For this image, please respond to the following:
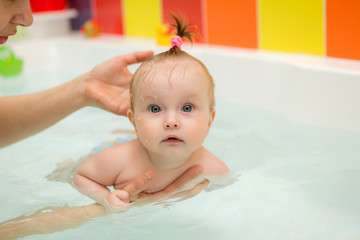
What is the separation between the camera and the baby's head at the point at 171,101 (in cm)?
122

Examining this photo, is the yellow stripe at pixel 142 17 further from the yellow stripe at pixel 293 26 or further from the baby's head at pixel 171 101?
the baby's head at pixel 171 101

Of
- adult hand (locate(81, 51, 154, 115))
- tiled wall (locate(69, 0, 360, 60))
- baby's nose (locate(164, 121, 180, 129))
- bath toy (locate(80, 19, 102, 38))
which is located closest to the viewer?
baby's nose (locate(164, 121, 180, 129))

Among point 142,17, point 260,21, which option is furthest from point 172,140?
point 142,17

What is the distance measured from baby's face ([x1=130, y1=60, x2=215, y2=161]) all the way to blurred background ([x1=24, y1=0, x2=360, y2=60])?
1.13 meters

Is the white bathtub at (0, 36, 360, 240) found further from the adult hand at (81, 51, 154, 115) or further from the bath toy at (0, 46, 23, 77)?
the adult hand at (81, 51, 154, 115)

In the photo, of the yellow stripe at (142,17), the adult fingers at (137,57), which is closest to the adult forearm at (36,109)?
the adult fingers at (137,57)

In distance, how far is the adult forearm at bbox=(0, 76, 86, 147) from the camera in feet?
4.98

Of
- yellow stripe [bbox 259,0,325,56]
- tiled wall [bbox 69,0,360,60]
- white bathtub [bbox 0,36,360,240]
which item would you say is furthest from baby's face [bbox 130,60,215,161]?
yellow stripe [bbox 259,0,325,56]

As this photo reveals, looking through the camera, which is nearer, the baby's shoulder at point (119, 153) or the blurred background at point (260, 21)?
the baby's shoulder at point (119, 153)

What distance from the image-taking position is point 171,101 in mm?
1236

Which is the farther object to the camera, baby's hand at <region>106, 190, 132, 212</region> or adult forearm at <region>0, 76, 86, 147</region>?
adult forearm at <region>0, 76, 86, 147</region>

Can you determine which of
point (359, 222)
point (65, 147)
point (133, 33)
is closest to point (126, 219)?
point (359, 222)

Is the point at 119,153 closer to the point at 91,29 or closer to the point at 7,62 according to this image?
the point at 7,62

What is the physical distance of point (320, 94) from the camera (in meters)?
1.91
